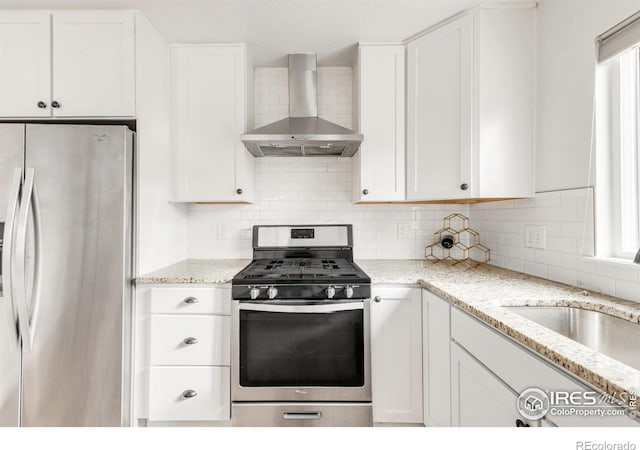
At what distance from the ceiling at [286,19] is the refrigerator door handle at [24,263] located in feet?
3.44

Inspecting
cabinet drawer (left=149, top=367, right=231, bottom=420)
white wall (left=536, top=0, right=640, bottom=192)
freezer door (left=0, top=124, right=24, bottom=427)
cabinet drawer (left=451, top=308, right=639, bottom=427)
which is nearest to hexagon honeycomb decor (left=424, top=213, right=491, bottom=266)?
white wall (left=536, top=0, right=640, bottom=192)

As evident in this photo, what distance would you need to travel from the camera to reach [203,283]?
5.61 feet

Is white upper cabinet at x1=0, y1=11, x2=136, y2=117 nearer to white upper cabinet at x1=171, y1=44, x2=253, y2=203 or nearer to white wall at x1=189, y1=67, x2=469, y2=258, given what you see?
white upper cabinet at x1=171, y1=44, x2=253, y2=203

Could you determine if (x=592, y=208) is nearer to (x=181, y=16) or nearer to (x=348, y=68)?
(x=348, y=68)

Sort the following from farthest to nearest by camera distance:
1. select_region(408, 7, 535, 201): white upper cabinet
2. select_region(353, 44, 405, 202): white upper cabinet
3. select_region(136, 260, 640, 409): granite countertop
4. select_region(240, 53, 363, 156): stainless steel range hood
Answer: select_region(353, 44, 405, 202): white upper cabinet
select_region(240, 53, 363, 156): stainless steel range hood
select_region(408, 7, 535, 201): white upper cabinet
select_region(136, 260, 640, 409): granite countertop

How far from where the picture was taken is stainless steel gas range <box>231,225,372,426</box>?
5.49 feet

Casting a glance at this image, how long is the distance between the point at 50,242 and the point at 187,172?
0.82m

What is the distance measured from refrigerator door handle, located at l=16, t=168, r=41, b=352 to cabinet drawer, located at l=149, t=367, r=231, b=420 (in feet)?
1.98

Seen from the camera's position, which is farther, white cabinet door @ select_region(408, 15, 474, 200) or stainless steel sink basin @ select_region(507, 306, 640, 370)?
white cabinet door @ select_region(408, 15, 474, 200)

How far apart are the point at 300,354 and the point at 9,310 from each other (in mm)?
1415

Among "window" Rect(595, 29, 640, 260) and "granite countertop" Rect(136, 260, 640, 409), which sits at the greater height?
"window" Rect(595, 29, 640, 260)

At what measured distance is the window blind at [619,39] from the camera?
1192 mm

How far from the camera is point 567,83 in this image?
1557mm

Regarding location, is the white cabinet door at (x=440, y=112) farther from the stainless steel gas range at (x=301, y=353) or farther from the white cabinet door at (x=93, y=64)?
the white cabinet door at (x=93, y=64)
